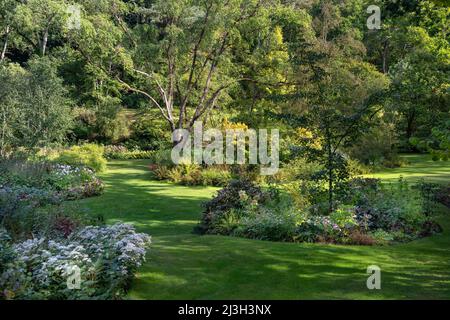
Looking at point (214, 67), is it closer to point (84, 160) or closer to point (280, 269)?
point (84, 160)

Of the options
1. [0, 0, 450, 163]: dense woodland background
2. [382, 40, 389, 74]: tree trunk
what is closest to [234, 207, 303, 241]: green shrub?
[0, 0, 450, 163]: dense woodland background

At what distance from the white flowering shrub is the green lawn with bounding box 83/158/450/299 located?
1.20 feet

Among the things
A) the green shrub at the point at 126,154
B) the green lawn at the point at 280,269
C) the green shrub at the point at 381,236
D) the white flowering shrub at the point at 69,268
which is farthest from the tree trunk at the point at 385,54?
the white flowering shrub at the point at 69,268

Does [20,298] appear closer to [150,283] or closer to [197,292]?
[150,283]

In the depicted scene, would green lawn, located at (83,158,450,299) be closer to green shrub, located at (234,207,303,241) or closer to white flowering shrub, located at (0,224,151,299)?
white flowering shrub, located at (0,224,151,299)

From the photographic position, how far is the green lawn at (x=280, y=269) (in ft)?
18.8

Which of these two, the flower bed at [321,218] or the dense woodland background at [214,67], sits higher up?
the dense woodland background at [214,67]

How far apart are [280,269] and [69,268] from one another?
9.49 feet

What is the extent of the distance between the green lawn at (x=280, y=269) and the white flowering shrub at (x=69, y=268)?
0.37 metres

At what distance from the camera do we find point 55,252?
6.07 metres

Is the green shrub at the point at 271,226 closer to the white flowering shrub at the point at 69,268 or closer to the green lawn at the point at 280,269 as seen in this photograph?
the green lawn at the point at 280,269

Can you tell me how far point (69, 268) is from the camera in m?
5.32
